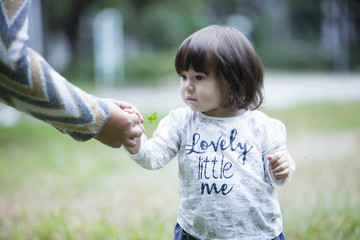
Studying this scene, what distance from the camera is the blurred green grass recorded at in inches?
105

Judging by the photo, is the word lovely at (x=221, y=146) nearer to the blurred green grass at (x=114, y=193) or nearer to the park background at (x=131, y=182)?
the park background at (x=131, y=182)

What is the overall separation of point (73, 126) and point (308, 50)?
2191 centimetres

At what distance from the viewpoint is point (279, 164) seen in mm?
1670

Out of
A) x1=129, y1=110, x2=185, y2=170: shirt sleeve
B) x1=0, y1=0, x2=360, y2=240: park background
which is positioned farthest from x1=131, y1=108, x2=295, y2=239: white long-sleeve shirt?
x1=0, y1=0, x2=360, y2=240: park background

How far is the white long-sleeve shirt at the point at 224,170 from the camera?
1684 millimetres

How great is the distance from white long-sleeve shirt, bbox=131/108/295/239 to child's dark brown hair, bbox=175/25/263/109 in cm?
10

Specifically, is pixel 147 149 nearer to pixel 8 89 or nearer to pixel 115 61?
pixel 8 89

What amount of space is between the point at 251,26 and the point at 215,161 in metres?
24.4

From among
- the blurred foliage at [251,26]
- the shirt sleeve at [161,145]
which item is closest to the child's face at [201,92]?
the shirt sleeve at [161,145]

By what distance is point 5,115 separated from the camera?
7.31 m

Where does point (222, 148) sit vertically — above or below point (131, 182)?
above

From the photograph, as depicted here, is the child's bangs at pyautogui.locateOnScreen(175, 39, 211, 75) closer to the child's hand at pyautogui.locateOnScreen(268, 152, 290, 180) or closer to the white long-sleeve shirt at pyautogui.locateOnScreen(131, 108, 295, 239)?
the white long-sleeve shirt at pyautogui.locateOnScreen(131, 108, 295, 239)

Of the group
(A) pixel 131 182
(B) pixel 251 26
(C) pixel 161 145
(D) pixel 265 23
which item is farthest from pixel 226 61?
(B) pixel 251 26

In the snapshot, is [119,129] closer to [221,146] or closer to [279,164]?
[221,146]
